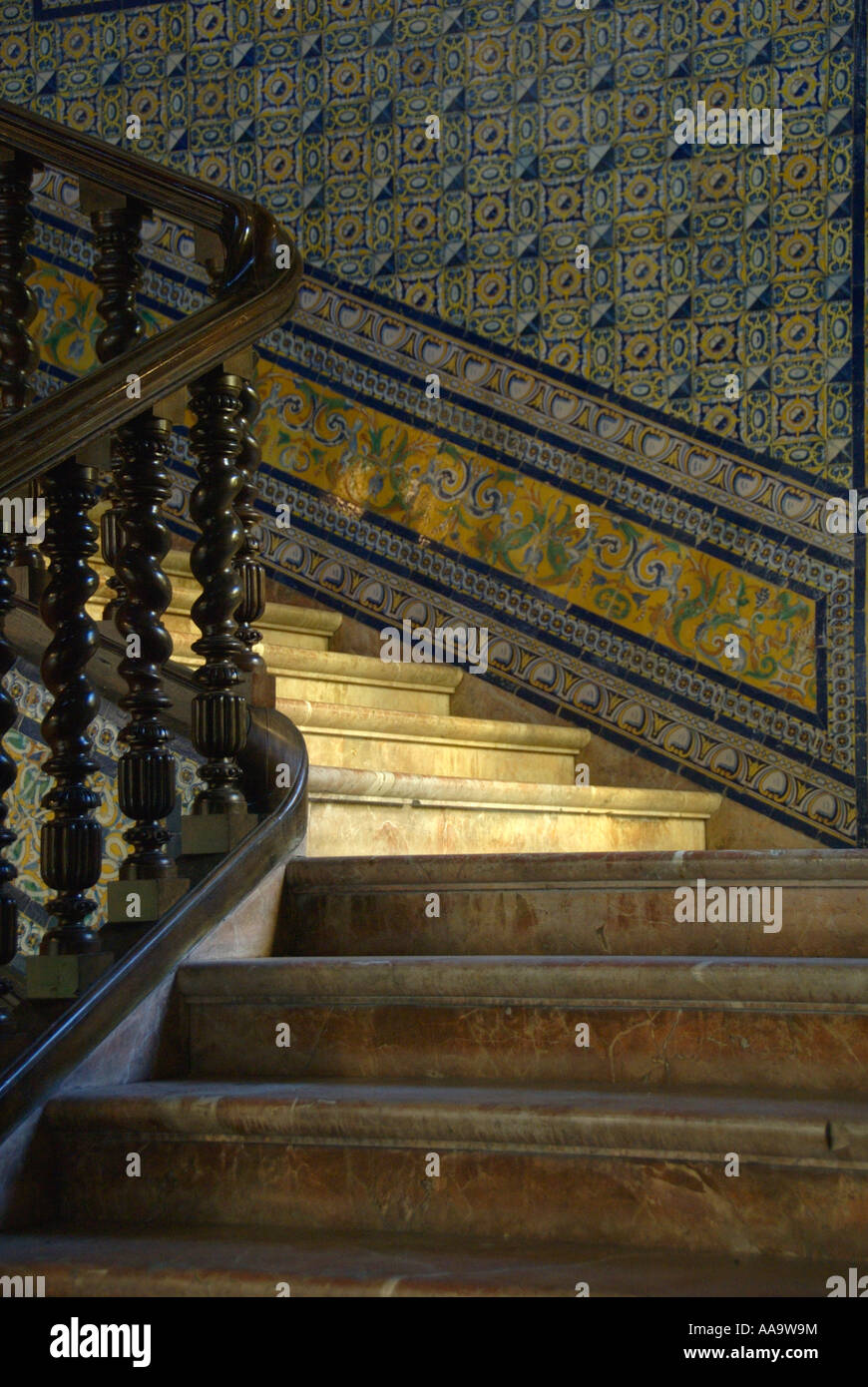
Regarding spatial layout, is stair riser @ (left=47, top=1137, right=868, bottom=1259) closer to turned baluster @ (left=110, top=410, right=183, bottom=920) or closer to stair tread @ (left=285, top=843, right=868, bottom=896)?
turned baluster @ (left=110, top=410, right=183, bottom=920)

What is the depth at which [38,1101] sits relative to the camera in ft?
6.95

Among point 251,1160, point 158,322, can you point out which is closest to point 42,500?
point 251,1160

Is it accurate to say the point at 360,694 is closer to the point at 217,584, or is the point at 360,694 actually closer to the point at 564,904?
the point at 217,584

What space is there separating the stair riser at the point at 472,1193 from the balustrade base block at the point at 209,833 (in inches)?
22.9

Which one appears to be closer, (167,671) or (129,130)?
(167,671)

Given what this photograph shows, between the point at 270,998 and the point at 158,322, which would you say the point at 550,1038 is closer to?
the point at 270,998

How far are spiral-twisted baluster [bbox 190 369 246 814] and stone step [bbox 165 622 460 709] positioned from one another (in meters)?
0.81

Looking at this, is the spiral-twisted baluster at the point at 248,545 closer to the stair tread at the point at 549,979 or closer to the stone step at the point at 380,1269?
the stair tread at the point at 549,979

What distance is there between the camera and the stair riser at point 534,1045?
6.61 ft

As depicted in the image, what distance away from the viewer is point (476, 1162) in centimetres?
193

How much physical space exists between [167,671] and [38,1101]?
82 centimetres

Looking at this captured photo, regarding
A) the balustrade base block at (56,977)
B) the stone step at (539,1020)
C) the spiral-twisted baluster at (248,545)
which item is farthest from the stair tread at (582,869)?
the balustrade base block at (56,977)

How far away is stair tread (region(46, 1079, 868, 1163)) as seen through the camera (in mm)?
1804

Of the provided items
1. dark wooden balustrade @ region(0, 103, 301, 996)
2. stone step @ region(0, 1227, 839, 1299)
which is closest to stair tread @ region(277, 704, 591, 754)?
dark wooden balustrade @ region(0, 103, 301, 996)
